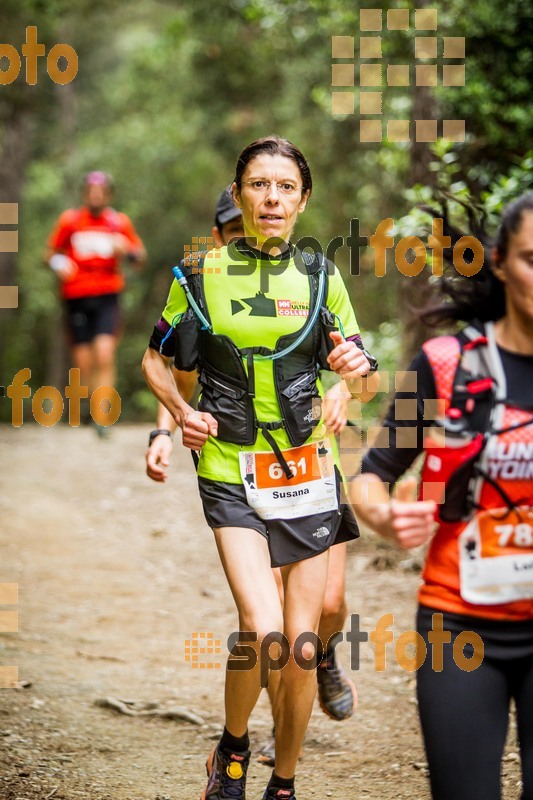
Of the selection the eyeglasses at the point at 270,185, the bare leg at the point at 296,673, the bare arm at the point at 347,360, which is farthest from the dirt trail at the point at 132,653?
the eyeglasses at the point at 270,185

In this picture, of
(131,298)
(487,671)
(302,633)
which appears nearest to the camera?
(487,671)

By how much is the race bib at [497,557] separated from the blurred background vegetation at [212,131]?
190 centimetres

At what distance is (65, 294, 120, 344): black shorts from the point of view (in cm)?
1055

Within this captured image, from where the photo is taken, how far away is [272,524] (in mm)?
3688

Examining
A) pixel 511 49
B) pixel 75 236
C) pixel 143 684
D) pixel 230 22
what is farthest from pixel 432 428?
pixel 230 22

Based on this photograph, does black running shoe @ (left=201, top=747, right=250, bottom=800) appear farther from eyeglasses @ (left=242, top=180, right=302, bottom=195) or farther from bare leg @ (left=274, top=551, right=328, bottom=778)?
eyeglasses @ (left=242, top=180, right=302, bottom=195)

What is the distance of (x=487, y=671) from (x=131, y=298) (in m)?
23.3

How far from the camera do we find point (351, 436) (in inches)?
183

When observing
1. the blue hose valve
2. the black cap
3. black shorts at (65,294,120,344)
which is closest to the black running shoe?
the blue hose valve

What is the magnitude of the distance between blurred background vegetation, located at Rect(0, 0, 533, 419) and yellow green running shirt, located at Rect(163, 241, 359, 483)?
2.83ft

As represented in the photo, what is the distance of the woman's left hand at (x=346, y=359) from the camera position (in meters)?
3.40

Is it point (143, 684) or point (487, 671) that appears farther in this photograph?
point (143, 684)

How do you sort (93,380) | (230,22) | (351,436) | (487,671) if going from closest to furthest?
1. (487,671)
2. (351,436)
3. (93,380)
4. (230,22)

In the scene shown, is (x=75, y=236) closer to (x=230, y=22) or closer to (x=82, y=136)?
(x=230, y=22)
